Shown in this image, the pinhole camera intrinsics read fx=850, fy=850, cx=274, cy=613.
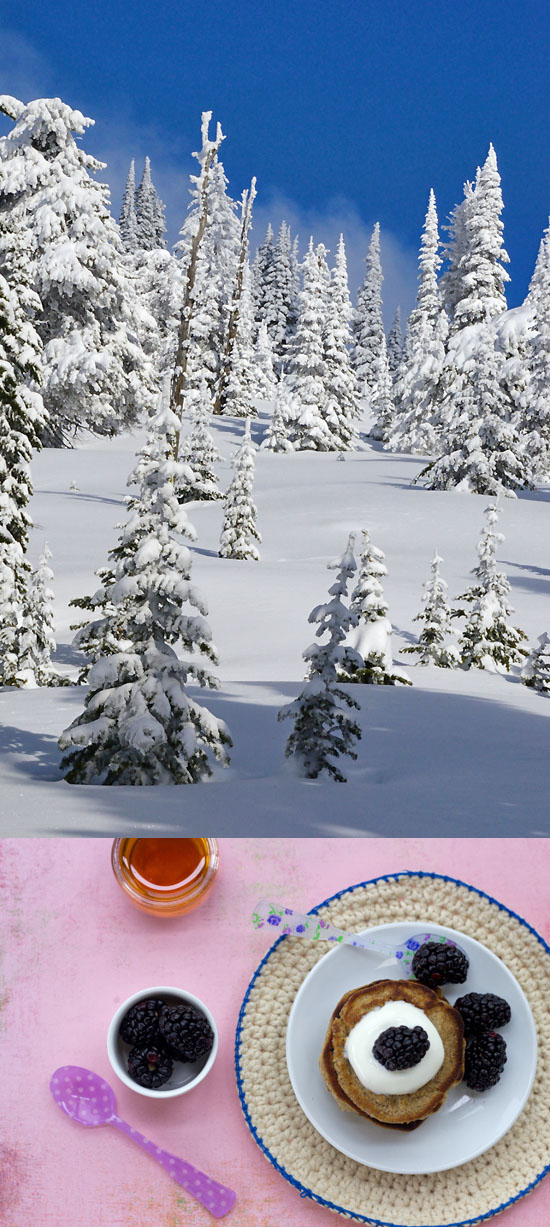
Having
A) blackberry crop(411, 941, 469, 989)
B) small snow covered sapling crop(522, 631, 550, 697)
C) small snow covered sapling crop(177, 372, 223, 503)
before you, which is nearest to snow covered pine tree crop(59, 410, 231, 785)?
small snow covered sapling crop(177, 372, 223, 503)

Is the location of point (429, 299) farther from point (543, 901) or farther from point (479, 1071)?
point (479, 1071)

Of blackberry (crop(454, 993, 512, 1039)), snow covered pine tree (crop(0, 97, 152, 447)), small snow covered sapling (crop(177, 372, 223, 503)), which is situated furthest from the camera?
small snow covered sapling (crop(177, 372, 223, 503))

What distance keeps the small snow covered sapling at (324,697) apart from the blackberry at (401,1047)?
1854 millimetres

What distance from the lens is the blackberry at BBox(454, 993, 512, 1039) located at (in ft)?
8.37

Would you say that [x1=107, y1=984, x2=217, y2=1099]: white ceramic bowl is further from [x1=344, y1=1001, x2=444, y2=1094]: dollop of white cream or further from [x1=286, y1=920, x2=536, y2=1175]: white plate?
[x1=344, y1=1001, x2=444, y2=1094]: dollop of white cream

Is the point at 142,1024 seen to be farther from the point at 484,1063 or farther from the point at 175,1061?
the point at 484,1063

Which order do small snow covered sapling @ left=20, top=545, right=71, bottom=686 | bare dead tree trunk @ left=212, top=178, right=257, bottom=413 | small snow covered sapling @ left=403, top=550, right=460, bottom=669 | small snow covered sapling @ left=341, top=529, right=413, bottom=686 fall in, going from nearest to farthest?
bare dead tree trunk @ left=212, top=178, right=257, bottom=413 → small snow covered sapling @ left=20, top=545, right=71, bottom=686 → small snow covered sapling @ left=403, top=550, right=460, bottom=669 → small snow covered sapling @ left=341, top=529, right=413, bottom=686

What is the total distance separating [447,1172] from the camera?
2410mm

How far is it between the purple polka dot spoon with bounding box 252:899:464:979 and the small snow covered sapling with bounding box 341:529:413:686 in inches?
82.9

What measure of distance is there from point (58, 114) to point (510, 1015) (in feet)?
11.7

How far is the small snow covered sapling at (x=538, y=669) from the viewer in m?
6.69

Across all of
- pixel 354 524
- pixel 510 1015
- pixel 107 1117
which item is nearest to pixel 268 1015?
pixel 107 1117

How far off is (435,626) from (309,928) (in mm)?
3519

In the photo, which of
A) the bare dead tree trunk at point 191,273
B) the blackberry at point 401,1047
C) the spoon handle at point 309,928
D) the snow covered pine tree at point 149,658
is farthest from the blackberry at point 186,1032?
the bare dead tree trunk at point 191,273
